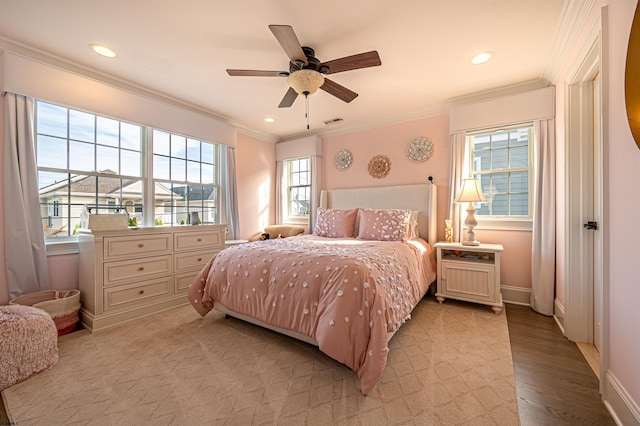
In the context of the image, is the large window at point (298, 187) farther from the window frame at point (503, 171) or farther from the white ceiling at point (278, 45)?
the window frame at point (503, 171)

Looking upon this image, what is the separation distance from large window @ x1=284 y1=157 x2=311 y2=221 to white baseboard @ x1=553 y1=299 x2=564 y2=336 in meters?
3.48

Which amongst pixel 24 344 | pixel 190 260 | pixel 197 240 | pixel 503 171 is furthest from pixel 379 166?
pixel 24 344

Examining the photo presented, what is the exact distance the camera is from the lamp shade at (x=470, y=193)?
116 inches

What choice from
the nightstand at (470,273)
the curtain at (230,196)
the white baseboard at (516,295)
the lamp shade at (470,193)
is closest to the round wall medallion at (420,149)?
the lamp shade at (470,193)

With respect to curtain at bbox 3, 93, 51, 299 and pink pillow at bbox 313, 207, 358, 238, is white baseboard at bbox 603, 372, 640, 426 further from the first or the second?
curtain at bbox 3, 93, 51, 299

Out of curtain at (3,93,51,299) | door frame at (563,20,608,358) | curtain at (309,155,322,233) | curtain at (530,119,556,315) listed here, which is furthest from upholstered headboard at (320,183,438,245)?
curtain at (3,93,51,299)

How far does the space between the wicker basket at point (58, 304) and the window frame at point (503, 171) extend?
4.43 meters

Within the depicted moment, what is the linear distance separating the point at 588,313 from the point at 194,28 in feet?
12.9

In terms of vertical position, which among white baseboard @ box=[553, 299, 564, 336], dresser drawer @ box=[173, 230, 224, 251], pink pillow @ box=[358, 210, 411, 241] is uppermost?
pink pillow @ box=[358, 210, 411, 241]

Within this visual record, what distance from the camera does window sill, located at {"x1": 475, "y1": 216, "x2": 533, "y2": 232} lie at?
10.00ft

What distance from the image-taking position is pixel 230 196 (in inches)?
161

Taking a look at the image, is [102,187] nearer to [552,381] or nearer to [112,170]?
[112,170]

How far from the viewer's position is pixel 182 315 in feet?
9.24

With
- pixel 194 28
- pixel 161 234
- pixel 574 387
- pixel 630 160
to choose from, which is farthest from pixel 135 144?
pixel 574 387
